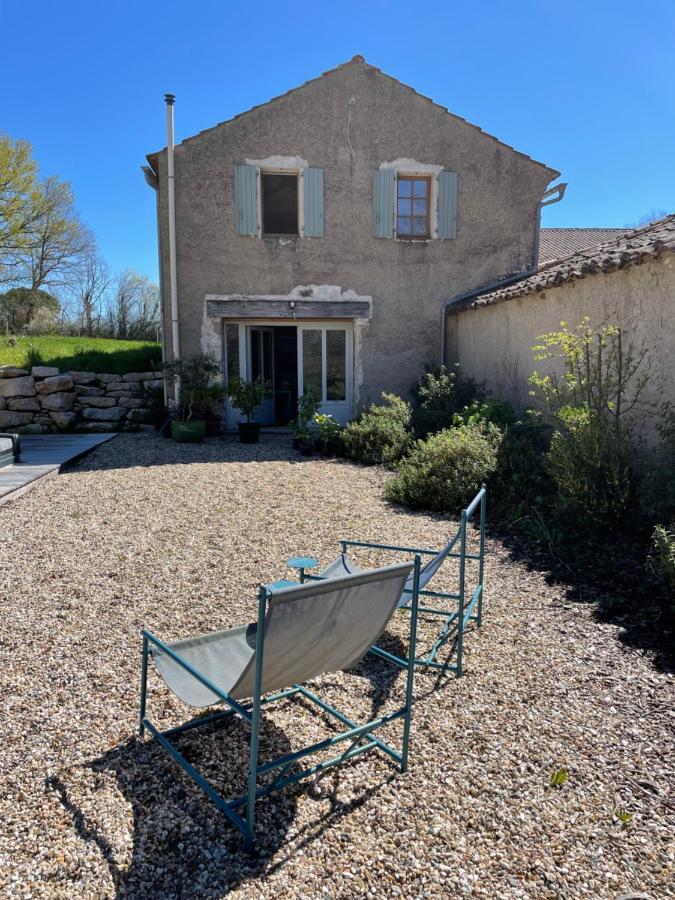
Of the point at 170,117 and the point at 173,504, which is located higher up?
the point at 170,117

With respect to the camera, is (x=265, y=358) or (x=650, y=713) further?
(x=265, y=358)

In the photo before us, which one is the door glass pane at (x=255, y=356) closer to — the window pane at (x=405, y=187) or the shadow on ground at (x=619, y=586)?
the window pane at (x=405, y=187)

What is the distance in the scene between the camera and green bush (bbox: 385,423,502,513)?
19.5 feet

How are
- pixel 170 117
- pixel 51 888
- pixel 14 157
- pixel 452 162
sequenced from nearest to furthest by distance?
pixel 51 888, pixel 170 117, pixel 452 162, pixel 14 157

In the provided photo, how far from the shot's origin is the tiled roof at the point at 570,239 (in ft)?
46.4

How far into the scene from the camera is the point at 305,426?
9.34 m

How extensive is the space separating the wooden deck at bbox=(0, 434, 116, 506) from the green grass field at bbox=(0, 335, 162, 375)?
188cm

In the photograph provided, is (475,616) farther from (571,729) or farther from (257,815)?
(257,815)

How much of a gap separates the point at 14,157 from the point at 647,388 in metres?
20.0

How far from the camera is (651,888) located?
1727 mm

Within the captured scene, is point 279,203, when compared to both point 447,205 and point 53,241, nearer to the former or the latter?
point 447,205

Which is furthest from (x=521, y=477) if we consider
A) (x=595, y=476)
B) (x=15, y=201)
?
(x=15, y=201)

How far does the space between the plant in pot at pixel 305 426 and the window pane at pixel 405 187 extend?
166 inches

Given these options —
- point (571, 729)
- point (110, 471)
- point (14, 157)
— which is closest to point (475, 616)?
point (571, 729)
